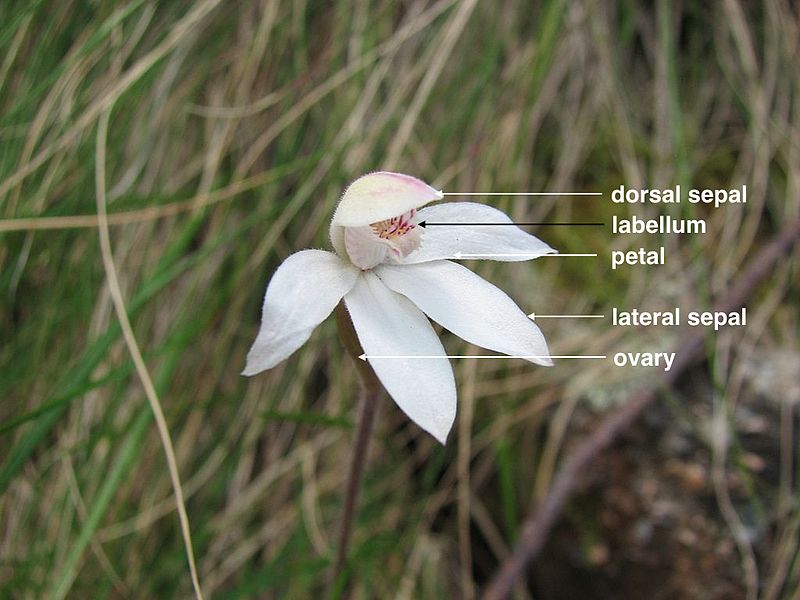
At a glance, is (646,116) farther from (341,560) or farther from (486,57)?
(341,560)

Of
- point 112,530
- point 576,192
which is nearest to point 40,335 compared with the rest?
point 112,530

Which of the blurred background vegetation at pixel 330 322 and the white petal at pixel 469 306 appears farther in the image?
the blurred background vegetation at pixel 330 322

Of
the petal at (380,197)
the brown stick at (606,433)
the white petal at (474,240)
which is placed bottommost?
the brown stick at (606,433)

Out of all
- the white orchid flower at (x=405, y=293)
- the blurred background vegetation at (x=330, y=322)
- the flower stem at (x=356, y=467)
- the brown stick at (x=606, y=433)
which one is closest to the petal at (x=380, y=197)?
the white orchid flower at (x=405, y=293)

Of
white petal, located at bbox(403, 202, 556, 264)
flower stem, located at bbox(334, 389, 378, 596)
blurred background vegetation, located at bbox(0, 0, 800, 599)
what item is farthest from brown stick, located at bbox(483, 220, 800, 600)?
white petal, located at bbox(403, 202, 556, 264)

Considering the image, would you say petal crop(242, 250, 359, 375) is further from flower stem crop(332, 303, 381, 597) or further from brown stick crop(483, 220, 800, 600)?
brown stick crop(483, 220, 800, 600)

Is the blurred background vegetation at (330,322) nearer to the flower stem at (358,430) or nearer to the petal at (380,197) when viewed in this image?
the flower stem at (358,430)

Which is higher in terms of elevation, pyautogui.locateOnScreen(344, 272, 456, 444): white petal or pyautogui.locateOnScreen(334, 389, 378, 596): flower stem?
pyautogui.locateOnScreen(344, 272, 456, 444): white petal
